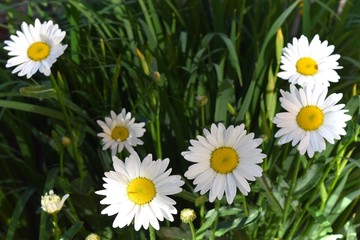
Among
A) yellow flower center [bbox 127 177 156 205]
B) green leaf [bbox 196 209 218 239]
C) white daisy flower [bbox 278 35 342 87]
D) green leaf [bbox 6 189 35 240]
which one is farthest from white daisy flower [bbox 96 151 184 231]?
green leaf [bbox 6 189 35 240]

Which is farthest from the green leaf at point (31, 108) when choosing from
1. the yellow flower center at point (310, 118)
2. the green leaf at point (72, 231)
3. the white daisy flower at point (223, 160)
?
the yellow flower center at point (310, 118)

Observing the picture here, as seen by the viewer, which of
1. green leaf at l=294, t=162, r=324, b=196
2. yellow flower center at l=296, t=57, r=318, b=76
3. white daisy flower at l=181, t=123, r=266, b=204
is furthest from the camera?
green leaf at l=294, t=162, r=324, b=196

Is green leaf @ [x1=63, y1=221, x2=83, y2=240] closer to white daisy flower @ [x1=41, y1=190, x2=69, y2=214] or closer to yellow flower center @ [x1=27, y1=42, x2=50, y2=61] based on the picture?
white daisy flower @ [x1=41, y1=190, x2=69, y2=214]

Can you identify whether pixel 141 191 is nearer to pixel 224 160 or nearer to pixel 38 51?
pixel 224 160

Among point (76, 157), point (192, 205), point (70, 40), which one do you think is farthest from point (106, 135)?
point (70, 40)

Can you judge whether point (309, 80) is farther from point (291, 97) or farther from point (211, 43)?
Answer: point (211, 43)
